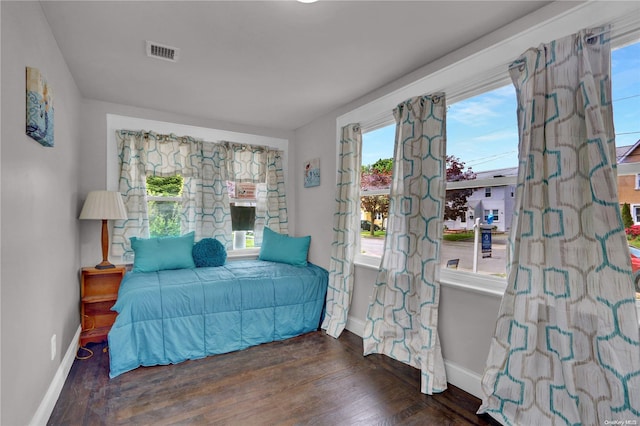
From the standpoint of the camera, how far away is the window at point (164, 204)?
363cm

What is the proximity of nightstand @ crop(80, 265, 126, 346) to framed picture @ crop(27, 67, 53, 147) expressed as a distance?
5.35ft

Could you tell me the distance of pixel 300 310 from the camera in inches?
126

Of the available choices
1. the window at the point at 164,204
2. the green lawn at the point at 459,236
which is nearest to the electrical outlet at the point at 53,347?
the window at the point at 164,204

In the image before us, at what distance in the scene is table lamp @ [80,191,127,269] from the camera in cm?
288

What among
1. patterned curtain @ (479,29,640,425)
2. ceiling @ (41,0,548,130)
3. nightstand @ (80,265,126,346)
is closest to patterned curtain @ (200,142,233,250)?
ceiling @ (41,0,548,130)

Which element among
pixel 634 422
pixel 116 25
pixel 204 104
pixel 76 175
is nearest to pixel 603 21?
pixel 634 422

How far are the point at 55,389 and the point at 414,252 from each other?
2.62 m

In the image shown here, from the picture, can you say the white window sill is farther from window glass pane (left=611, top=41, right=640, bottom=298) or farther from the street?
window glass pane (left=611, top=41, right=640, bottom=298)

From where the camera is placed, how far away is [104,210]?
291 centimetres

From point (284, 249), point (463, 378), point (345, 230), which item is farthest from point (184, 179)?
point (463, 378)

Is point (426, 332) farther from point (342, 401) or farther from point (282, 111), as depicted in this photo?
point (282, 111)

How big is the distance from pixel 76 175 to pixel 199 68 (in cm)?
160

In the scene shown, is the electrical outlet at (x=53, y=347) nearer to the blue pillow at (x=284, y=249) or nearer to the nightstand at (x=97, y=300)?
the nightstand at (x=97, y=300)

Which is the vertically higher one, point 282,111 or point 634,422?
point 282,111
